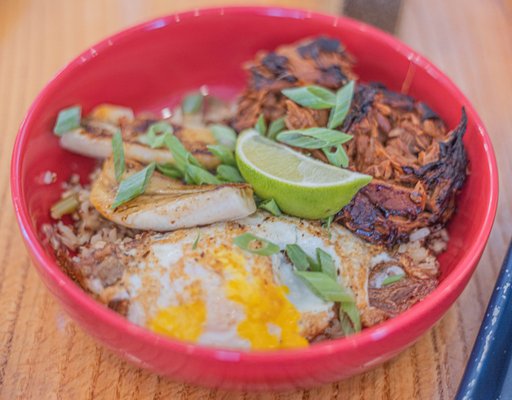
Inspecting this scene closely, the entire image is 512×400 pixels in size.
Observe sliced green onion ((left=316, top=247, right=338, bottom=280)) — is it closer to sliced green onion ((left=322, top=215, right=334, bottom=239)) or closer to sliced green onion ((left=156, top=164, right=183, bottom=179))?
sliced green onion ((left=322, top=215, right=334, bottom=239))

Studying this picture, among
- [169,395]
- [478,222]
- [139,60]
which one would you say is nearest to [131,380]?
[169,395]

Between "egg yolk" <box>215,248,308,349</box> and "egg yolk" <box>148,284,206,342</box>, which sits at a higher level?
"egg yolk" <box>215,248,308,349</box>

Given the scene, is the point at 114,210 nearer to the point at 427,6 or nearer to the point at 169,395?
the point at 169,395

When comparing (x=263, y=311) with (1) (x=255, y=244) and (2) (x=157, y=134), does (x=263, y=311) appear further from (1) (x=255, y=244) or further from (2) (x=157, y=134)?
(2) (x=157, y=134)

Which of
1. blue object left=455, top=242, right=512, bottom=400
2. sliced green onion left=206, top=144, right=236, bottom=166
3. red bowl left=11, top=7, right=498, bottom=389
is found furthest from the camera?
sliced green onion left=206, top=144, right=236, bottom=166

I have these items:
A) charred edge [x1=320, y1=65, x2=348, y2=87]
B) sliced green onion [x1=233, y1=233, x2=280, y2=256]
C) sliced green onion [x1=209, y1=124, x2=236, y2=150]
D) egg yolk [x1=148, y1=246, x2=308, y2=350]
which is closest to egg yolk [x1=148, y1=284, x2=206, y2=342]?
egg yolk [x1=148, y1=246, x2=308, y2=350]

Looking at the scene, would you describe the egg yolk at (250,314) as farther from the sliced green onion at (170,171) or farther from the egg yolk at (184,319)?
the sliced green onion at (170,171)
